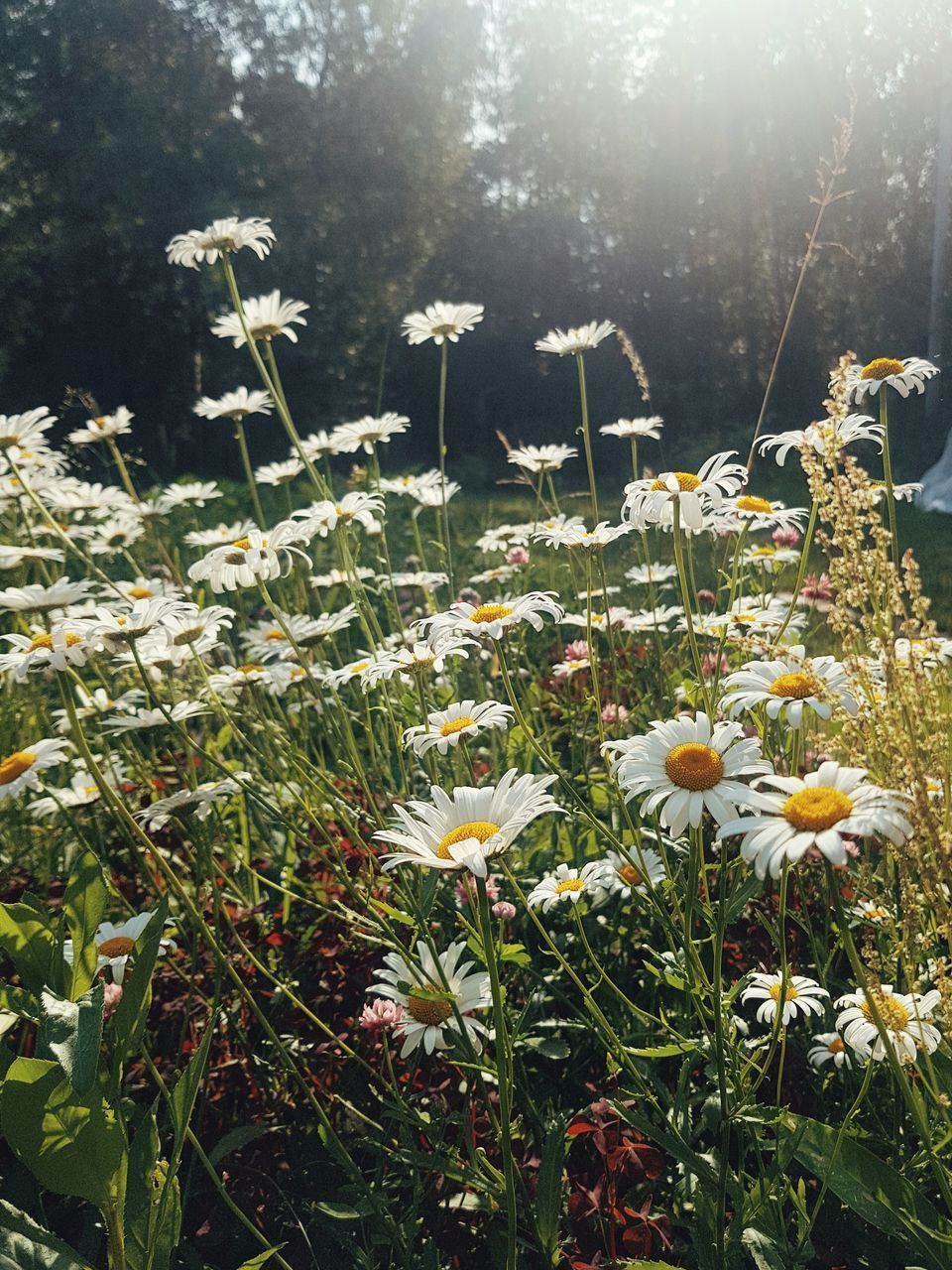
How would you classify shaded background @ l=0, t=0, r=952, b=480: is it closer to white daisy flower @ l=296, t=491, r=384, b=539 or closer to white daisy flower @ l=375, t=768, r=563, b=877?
white daisy flower @ l=296, t=491, r=384, b=539

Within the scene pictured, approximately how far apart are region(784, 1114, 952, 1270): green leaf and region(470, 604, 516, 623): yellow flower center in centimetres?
78

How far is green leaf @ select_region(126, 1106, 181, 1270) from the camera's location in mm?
1223

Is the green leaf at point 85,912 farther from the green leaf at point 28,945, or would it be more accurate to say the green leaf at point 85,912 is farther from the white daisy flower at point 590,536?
the white daisy flower at point 590,536

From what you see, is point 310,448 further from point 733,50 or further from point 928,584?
point 733,50

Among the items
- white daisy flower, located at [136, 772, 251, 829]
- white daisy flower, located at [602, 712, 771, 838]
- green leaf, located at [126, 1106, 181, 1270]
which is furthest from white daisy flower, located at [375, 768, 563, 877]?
white daisy flower, located at [136, 772, 251, 829]

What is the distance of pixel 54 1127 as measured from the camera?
1133mm

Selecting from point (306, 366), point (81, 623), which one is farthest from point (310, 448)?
point (306, 366)

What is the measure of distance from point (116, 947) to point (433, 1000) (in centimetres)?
60

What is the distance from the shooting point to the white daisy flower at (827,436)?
110 cm

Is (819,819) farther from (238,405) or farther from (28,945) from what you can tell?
(238,405)

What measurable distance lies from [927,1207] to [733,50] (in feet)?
45.0

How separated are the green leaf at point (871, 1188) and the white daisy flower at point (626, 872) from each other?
0.48 metres

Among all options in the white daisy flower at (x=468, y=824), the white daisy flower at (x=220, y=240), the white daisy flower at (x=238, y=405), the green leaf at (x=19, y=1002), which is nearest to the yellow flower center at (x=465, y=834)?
the white daisy flower at (x=468, y=824)

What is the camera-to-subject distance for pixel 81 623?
1.63m
